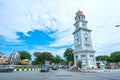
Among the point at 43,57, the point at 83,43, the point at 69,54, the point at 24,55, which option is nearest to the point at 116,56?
the point at 69,54

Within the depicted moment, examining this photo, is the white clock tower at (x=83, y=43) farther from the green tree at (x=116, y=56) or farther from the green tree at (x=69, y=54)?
the green tree at (x=116, y=56)

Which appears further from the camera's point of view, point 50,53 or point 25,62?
point 50,53

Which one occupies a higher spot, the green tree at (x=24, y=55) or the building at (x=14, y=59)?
the green tree at (x=24, y=55)

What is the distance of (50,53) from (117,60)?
44.9 m

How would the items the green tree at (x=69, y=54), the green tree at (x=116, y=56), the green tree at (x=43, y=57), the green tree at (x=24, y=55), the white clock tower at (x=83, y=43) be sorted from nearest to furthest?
the white clock tower at (x=83, y=43) < the green tree at (x=69, y=54) < the green tree at (x=116, y=56) < the green tree at (x=43, y=57) < the green tree at (x=24, y=55)

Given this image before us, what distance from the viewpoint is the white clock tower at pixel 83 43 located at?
6069 cm

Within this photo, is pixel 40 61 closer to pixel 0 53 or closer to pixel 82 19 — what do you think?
pixel 0 53

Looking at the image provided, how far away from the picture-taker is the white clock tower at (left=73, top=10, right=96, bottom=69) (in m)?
60.7

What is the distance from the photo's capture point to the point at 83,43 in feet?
206

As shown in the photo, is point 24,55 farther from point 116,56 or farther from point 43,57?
point 116,56

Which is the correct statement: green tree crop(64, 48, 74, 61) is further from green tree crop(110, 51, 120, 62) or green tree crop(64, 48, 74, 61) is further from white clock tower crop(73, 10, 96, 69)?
green tree crop(110, 51, 120, 62)

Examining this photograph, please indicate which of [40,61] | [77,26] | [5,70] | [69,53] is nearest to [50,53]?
[40,61]

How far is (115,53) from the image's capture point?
9331 centimetres

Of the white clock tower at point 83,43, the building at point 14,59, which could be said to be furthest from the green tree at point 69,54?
the building at point 14,59
